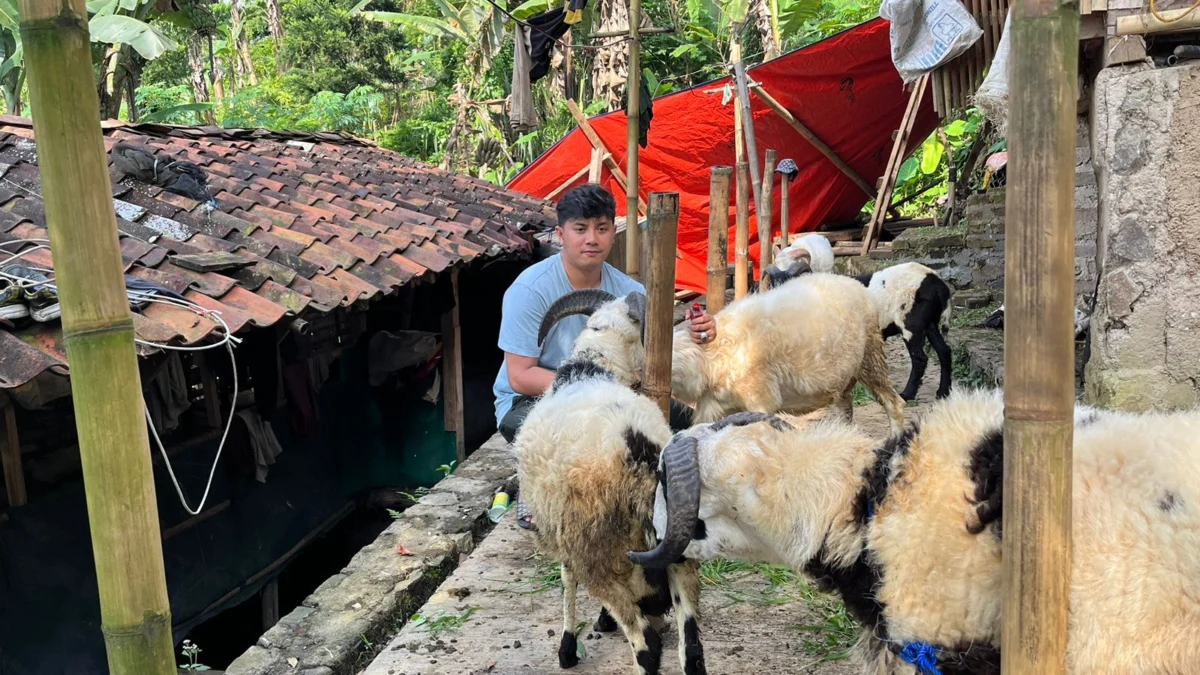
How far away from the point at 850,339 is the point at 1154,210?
7.34 feet

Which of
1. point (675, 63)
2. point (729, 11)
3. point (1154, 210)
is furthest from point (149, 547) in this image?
point (675, 63)

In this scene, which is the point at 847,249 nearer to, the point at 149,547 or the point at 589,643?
the point at 589,643

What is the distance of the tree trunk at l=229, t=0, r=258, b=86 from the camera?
28141mm

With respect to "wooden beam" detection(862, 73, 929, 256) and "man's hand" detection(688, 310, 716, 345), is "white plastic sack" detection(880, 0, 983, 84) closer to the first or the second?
"man's hand" detection(688, 310, 716, 345)

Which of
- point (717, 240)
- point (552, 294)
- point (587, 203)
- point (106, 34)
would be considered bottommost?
point (552, 294)

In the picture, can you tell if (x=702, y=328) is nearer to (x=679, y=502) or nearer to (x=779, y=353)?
(x=779, y=353)

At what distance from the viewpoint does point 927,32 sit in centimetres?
623

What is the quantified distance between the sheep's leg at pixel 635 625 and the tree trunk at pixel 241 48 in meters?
28.8

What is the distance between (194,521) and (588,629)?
3.90m

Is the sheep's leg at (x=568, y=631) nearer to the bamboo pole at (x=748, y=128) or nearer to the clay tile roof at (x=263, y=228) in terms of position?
the clay tile roof at (x=263, y=228)

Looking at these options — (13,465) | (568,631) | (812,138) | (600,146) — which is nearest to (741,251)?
(568,631)

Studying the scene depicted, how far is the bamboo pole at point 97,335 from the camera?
4.81ft

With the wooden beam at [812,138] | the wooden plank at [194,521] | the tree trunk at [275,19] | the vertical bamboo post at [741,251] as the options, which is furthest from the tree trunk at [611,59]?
the tree trunk at [275,19]

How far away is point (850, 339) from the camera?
236 inches
